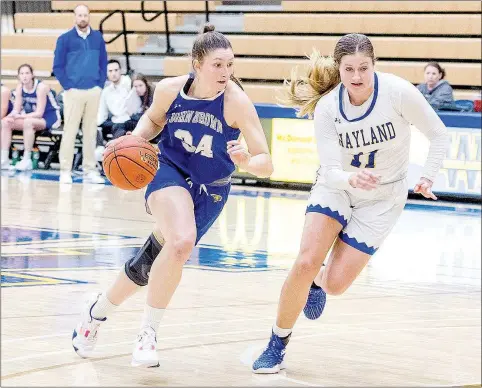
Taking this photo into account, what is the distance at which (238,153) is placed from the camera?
15.0 feet

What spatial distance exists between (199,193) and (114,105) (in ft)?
34.1

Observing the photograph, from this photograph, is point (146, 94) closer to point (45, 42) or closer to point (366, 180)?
point (45, 42)

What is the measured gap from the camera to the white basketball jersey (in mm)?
4855

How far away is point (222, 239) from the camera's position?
9.37m

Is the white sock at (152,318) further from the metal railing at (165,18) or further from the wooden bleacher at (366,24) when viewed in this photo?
the metal railing at (165,18)

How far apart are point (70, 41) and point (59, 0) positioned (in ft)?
21.9

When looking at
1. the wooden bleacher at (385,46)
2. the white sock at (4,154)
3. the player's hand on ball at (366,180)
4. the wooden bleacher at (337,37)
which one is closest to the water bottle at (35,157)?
the white sock at (4,154)

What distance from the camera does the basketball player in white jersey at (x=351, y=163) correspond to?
4.76 meters

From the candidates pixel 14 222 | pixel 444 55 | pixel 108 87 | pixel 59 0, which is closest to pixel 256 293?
pixel 14 222

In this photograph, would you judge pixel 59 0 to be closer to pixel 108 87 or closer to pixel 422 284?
pixel 108 87

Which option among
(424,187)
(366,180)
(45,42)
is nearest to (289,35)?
(45,42)

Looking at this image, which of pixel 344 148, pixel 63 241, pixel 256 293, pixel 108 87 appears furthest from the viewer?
pixel 108 87

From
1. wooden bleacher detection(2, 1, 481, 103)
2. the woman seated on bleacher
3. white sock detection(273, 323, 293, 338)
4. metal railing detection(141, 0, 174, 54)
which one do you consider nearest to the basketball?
white sock detection(273, 323, 293, 338)

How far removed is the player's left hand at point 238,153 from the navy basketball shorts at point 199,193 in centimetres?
41
